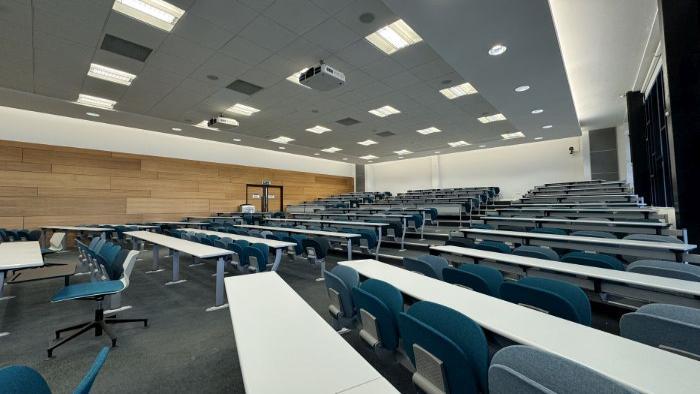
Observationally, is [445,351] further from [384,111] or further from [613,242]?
[384,111]

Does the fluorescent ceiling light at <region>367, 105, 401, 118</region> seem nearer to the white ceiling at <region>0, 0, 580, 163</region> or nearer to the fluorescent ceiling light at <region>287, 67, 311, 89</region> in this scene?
the white ceiling at <region>0, 0, 580, 163</region>

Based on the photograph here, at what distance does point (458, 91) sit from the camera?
7078 millimetres

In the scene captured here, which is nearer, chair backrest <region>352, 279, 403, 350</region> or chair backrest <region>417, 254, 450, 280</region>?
chair backrest <region>352, 279, 403, 350</region>

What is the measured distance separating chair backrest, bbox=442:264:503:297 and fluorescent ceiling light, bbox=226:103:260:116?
23.9 ft

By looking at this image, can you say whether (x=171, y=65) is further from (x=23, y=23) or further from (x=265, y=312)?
(x=265, y=312)

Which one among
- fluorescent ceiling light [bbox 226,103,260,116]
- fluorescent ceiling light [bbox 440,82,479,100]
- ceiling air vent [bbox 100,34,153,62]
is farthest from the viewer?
fluorescent ceiling light [bbox 226,103,260,116]

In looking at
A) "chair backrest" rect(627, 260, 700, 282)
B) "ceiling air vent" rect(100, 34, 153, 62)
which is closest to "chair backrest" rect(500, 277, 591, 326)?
"chair backrest" rect(627, 260, 700, 282)

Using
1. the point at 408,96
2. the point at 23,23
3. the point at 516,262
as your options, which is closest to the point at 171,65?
the point at 23,23

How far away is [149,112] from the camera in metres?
8.20

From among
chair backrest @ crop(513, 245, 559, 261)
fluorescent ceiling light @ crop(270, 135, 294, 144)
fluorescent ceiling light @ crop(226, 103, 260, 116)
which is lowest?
chair backrest @ crop(513, 245, 559, 261)

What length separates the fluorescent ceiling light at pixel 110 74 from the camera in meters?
5.62

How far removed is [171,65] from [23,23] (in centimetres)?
188

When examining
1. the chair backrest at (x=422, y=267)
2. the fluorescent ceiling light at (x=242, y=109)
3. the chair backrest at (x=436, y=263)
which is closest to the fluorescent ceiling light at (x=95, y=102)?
the fluorescent ceiling light at (x=242, y=109)

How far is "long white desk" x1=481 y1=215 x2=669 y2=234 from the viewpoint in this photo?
3.94 metres
